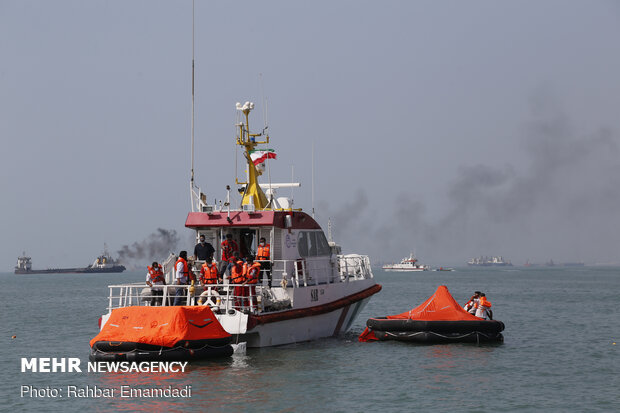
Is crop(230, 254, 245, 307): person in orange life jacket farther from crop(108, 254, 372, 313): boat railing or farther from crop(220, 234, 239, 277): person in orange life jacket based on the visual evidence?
crop(220, 234, 239, 277): person in orange life jacket

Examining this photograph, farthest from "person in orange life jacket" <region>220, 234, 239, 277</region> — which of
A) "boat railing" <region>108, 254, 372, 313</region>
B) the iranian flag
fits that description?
the iranian flag

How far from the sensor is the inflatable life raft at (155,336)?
16.9 metres

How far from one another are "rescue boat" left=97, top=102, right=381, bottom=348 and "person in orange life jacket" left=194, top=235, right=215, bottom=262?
9.0 inches

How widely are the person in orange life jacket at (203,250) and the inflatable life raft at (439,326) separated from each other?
621 centimetres

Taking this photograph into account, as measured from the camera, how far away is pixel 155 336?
1688cm

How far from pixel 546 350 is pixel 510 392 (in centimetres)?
758

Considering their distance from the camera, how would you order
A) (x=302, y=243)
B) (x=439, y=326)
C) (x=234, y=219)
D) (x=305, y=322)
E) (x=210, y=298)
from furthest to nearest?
(x=302, y=243) < (x=439, y=326) < (x=305, y=322) < (x=234, y=219) < (x=210, y=298)

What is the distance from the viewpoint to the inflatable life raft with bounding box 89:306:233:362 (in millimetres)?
16875

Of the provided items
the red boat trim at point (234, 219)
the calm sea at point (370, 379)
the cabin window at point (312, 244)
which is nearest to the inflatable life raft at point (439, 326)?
the calm sea at point (370, 379)

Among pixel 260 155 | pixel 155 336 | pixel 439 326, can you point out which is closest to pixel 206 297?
pixel 155 336

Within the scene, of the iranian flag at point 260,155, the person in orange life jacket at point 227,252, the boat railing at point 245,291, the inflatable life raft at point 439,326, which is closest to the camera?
the boat railing at point 245,291

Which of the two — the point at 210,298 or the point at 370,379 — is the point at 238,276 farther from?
the point at 370,379

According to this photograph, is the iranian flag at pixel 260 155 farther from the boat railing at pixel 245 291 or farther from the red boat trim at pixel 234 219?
the boat railing at pixel 245 291

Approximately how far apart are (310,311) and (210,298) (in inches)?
152
